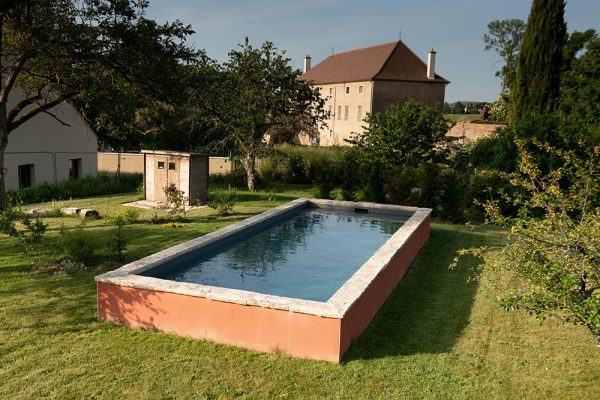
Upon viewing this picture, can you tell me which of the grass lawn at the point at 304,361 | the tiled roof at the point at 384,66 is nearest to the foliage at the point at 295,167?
the grass lawn at the point at 304,361

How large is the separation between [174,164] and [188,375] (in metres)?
14.7

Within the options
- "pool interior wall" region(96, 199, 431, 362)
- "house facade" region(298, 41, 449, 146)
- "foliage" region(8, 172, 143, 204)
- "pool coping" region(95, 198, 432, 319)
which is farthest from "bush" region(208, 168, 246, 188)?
"house facade" region(298, 41, 449, 146)

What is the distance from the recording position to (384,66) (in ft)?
163

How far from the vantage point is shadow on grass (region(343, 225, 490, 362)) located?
23.5 feet

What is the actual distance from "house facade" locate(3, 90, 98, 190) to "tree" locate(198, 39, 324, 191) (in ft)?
23.5

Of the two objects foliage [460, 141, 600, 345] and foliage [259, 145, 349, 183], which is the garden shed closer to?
foliage [259, 145, 349, 183]

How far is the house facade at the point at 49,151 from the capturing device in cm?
2466

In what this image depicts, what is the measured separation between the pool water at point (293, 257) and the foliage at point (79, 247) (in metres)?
2.25

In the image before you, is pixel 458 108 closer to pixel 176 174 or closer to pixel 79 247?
pixel 176 174

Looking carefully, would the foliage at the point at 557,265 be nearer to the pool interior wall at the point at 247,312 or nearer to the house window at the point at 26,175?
the pool interior wall at the point at 247,312

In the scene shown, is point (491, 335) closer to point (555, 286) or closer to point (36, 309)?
point (555, 286)

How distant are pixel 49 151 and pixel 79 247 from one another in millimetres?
19193

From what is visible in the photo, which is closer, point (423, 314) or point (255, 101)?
point (423, 314)

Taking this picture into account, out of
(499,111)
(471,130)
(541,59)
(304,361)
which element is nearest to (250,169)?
(541,59)
